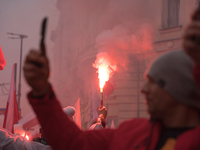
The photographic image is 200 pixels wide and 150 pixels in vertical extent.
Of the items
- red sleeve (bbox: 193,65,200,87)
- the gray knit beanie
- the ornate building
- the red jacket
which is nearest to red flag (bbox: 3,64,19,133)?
the ornate building

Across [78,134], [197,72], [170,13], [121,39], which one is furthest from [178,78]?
[121,39]

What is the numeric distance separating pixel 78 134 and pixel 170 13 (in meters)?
9.88

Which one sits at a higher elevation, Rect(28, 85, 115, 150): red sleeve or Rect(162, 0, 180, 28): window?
Rect(162, 0, 180, 28): window

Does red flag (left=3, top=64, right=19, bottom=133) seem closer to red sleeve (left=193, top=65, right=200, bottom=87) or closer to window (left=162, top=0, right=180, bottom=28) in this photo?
red sleeve (left=193, top=65, right=200, bottom=87)

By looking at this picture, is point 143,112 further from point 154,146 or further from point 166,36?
point 154,146

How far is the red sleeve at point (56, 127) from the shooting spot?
3.68ft

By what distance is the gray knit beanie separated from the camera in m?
1.04

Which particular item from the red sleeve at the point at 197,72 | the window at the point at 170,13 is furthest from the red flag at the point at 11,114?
the window at the point at 170,13

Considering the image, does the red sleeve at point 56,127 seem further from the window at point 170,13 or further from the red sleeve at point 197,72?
the window at point 170,13

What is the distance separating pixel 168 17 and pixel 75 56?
7245mm

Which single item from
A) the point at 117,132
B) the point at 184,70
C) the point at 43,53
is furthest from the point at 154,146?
the point at 43,53

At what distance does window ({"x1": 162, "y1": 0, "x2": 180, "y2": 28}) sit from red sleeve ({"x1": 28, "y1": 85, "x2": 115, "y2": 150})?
31.7 feet

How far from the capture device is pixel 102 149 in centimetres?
123

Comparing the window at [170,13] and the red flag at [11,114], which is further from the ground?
the window at [170,13]
